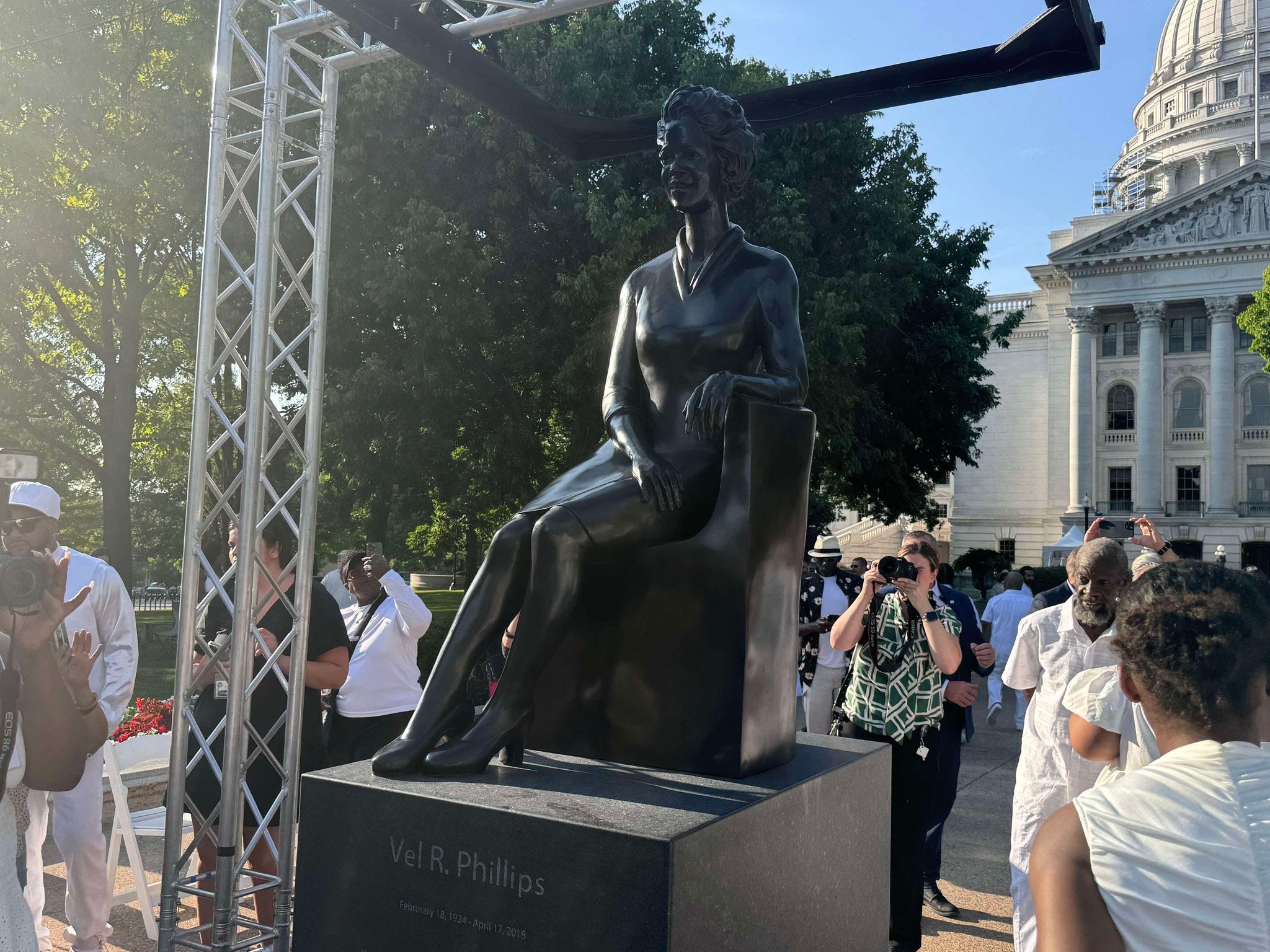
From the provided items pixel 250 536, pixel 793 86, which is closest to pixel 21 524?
pixel 250 536

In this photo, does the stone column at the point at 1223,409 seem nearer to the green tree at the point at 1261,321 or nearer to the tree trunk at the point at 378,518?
the green tree at the point at 1261,321

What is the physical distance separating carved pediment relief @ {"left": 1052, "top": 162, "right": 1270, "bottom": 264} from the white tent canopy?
17.0 meters

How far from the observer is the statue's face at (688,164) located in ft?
12.3

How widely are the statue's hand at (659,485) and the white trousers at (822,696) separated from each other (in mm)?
4925

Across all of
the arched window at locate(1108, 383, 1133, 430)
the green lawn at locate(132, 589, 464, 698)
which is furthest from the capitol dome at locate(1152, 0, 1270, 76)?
the green lawn at locate(132, 589, 464, 698)

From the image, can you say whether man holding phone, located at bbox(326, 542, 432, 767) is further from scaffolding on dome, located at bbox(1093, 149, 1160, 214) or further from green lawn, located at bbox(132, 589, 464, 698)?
scaffolding on dome, located at bbox(1093, 149, 1160, 214)

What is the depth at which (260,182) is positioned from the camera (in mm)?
5816

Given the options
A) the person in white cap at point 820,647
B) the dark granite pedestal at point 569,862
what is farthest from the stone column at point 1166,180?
the dark granite pedestal at point 569,862

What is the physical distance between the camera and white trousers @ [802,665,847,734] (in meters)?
8.07

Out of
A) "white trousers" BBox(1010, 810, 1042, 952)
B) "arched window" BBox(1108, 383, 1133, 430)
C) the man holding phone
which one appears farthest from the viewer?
"arched window" BBox(1108, 383, 1133, 430)

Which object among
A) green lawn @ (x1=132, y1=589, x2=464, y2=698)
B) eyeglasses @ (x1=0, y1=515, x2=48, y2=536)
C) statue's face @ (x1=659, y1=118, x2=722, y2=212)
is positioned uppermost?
statue's face @ (x1=659, y1=118, x2=722, y2=212)

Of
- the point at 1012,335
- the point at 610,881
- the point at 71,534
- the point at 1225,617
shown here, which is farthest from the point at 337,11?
the point at 1012,335

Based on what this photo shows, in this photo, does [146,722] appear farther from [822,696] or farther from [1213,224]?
[1213,224]

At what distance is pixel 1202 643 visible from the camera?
5.37ft
